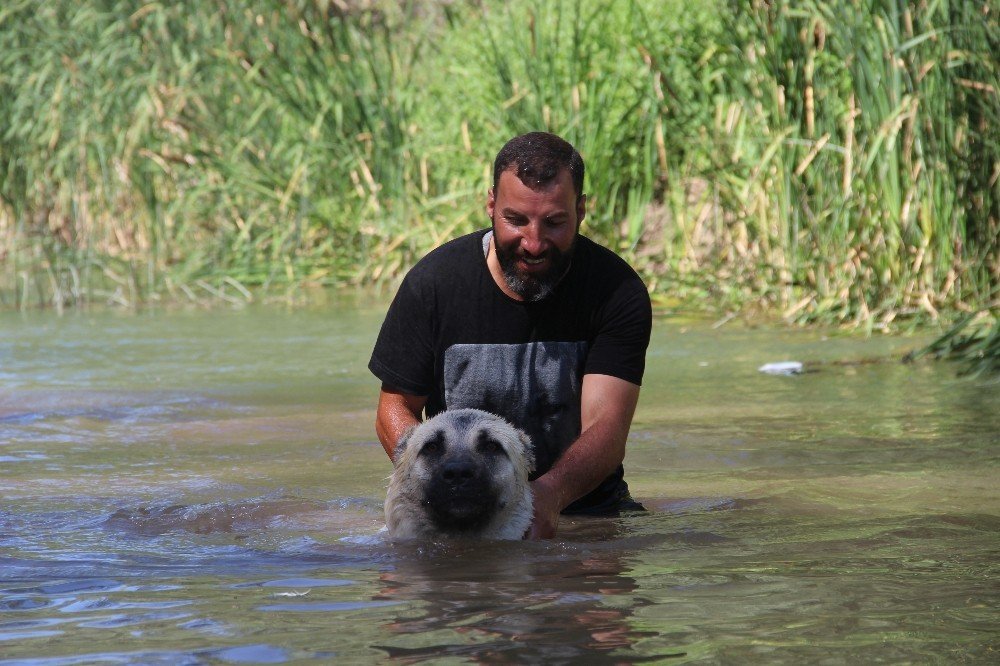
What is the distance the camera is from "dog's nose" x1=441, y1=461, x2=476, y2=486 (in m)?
4.11

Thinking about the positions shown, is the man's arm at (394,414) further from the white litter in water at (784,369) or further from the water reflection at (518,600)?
the white litter in water at (784,369)

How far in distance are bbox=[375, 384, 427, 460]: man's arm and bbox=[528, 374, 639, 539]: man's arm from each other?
51 cm

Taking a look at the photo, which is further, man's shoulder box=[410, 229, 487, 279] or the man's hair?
man's shoulder box=[410, 229, 487, 279]

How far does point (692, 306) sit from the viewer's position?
401 inches

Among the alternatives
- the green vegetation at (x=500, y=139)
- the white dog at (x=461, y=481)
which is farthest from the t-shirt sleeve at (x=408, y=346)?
the green vegetation at (x=500, y=139)

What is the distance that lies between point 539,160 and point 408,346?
0.78 meters

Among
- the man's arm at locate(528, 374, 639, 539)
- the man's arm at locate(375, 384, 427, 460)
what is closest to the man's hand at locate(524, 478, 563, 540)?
the man's arm at locate(528, 374, 639, 539)

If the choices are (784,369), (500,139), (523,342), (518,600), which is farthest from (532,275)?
(500,139)

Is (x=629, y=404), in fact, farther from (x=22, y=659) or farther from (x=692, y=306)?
(x=692, y=306)

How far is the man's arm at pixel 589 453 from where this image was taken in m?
4.28

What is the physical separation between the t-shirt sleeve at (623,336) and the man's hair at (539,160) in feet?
1.33

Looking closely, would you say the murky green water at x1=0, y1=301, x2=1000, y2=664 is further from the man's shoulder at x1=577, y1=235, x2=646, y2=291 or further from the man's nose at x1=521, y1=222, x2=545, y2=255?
the man's nose at x1=521, y1=222, x2=545, y2=255

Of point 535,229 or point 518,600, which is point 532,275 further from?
point 518,600

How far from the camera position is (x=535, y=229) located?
14.4ft
